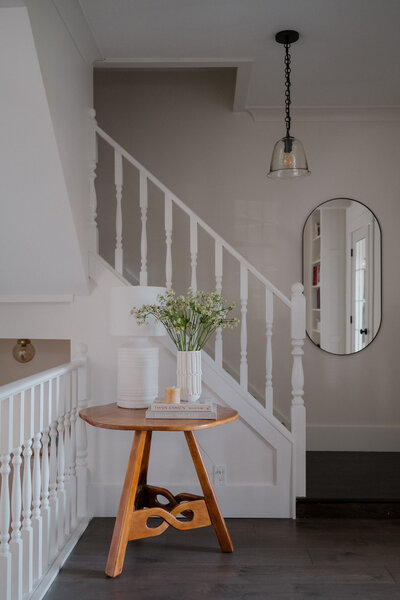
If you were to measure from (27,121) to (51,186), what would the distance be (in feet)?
1.13

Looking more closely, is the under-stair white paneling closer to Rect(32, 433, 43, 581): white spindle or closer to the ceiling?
the ceiling

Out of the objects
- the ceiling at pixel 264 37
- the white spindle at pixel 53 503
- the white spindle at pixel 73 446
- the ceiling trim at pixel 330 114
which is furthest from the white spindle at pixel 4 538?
the ceiling trim at pixel 330 114

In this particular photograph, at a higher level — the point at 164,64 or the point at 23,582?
the point at 164,64

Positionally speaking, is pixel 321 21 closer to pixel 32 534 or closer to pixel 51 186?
pixel 51 186

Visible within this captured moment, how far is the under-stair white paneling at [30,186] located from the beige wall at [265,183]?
1226 millimetres

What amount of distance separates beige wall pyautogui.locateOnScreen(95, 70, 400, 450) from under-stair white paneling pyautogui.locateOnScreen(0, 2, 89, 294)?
4.02ft

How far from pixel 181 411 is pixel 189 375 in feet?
0.78

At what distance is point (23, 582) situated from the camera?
7.29 feet

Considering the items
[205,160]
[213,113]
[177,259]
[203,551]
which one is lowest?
[203,551]

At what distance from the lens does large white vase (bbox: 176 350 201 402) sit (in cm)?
276

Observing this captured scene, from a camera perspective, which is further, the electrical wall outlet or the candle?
the electrical wall outlet

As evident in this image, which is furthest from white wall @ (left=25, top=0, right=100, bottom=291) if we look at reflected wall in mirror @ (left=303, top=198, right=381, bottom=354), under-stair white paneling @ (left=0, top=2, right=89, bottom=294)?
reflected wall in mirror @ (left=303, top=198, right=381, bottom=354)

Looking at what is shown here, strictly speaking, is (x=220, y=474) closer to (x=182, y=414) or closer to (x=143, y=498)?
(x=143, y=498)

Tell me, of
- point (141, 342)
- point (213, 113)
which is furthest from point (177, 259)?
point (141, 342)
